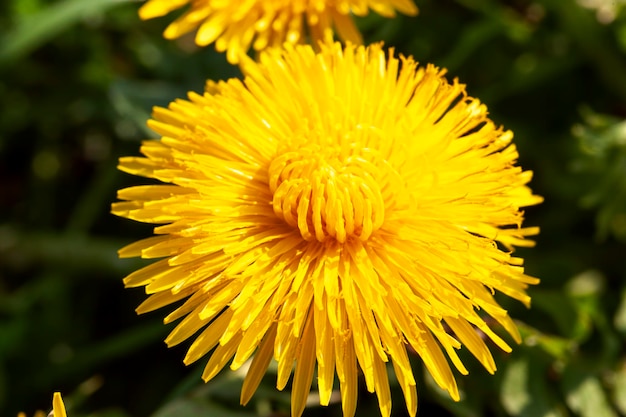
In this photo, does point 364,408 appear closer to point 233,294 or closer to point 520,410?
point 520,410

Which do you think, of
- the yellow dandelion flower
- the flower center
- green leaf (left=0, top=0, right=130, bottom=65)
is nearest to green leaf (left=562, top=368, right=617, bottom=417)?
the yellow dandelion flower

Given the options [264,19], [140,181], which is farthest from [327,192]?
[140,181]

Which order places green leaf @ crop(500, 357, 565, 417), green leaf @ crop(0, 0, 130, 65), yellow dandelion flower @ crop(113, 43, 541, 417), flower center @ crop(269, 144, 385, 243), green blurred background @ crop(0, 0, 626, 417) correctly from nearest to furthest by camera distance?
yellow dandelion flower @ crop(113, 43, 541, 417) < flower center @ crop(269, 144, 385, 243) < green leaf @ crop(500, 357, 565, 417) < green blurred background @ crop(0, 0, 626, 417) < green leaf @ crop(0, 0, 130, 65)

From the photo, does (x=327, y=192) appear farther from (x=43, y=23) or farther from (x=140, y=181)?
(x=43, y=23)

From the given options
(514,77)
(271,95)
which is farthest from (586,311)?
(271,95)

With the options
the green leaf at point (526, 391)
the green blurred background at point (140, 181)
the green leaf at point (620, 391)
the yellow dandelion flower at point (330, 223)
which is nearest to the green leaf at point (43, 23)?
the green blurred background at point (140, 181)

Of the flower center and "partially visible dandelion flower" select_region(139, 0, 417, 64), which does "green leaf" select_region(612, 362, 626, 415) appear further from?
"partially visible dandelion flower" select_region(139, 0, 417, 64)
